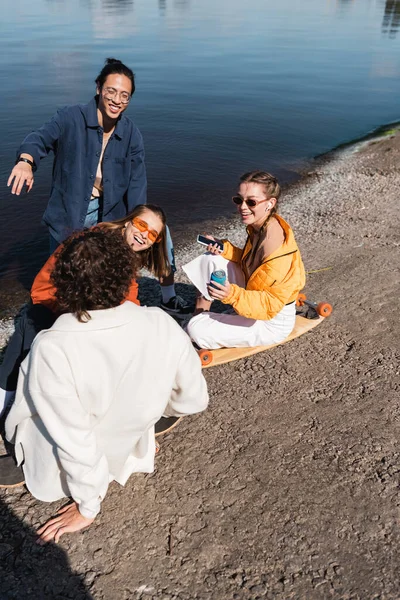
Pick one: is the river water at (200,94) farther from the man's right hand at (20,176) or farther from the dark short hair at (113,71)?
the dark short hair at (113,71)

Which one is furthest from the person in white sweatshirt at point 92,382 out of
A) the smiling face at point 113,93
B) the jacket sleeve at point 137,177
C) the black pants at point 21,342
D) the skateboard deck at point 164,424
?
the jacket sleeve at point 137,177

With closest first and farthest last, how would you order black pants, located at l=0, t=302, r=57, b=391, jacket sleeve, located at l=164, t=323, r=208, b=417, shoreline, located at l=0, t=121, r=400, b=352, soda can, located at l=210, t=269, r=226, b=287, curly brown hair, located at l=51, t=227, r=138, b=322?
curly brown hair, located at l=51, t=227, r=138, b=322, jacket sleeve, located at l=164, t=323, r=208, b=417, black pants, located at l=0, t=302, r=57, b=391, soda can, located at l=210, t=269, r=226, b=287, shoreline, located at l=0, t=121, r=400, b=352

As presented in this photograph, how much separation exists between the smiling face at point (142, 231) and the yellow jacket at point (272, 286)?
32.1 inches

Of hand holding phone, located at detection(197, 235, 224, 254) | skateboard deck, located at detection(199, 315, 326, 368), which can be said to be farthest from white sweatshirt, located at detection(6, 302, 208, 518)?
hand holding phone, located at detection(197, 235, 224, 254)

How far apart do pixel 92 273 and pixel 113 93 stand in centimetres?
255

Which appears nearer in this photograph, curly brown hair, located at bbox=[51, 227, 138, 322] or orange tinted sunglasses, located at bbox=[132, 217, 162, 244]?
curly brown hair, located at bbox=[51, 227, 138, 322]

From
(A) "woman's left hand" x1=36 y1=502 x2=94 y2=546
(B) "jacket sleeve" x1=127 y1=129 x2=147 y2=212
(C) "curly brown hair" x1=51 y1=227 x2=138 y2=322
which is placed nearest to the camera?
(C) "curly brown hair" x1=51 y1=227 x2=138 y2=322

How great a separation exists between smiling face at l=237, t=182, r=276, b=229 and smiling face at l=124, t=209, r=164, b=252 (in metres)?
0.75

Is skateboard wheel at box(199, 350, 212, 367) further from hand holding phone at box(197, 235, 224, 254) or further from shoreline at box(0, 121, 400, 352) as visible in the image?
shoreline at box(0, 121, 400, 352)

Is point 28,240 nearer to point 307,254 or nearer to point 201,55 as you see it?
point 307,254

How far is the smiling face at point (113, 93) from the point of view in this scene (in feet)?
14.4

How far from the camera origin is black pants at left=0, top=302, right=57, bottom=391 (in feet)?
12.3

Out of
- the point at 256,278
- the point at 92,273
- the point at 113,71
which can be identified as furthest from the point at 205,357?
the point at 113,71

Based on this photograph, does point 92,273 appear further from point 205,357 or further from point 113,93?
point 113,93
